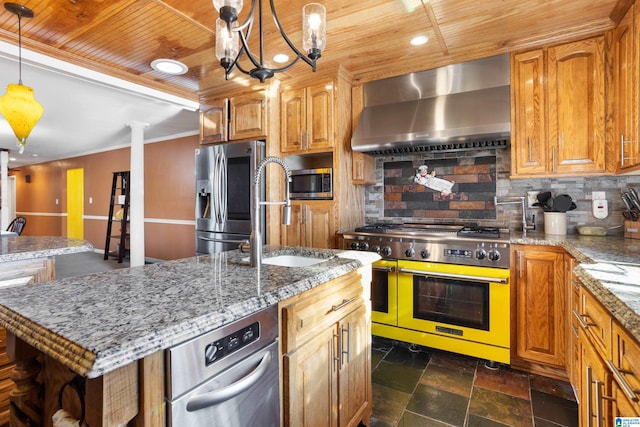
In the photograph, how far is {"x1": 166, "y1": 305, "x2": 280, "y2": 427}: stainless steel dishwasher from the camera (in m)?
0.77

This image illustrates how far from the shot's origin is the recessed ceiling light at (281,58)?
2739mm

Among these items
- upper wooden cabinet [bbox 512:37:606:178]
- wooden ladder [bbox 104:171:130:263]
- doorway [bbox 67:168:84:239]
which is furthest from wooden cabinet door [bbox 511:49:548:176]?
doorway [bbox 67:168:84:239]

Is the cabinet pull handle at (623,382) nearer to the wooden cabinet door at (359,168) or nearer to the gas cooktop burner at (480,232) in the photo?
the gas cooktop burner at (480,232)

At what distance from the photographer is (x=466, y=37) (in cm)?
242

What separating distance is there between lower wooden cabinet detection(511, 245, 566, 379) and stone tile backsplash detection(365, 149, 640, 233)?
635 mm

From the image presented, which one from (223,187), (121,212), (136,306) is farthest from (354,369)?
(121,212)

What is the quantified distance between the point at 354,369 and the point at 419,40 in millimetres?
2302

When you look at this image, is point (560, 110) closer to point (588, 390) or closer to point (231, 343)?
point (588, 390)

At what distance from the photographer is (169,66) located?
2.97m

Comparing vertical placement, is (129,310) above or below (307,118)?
below

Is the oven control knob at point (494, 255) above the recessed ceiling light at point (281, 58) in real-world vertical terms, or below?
below

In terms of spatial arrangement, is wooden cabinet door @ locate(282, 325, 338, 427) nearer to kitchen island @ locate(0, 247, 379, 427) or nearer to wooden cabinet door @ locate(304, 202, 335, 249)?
Answer: kitchen island @ locate(0, 247, 379, 427)

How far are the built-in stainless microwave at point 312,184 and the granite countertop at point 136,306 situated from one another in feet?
5.40

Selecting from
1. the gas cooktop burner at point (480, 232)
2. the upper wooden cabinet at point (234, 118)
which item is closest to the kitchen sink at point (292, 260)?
the gas cooktop burner at point (480, 232)
